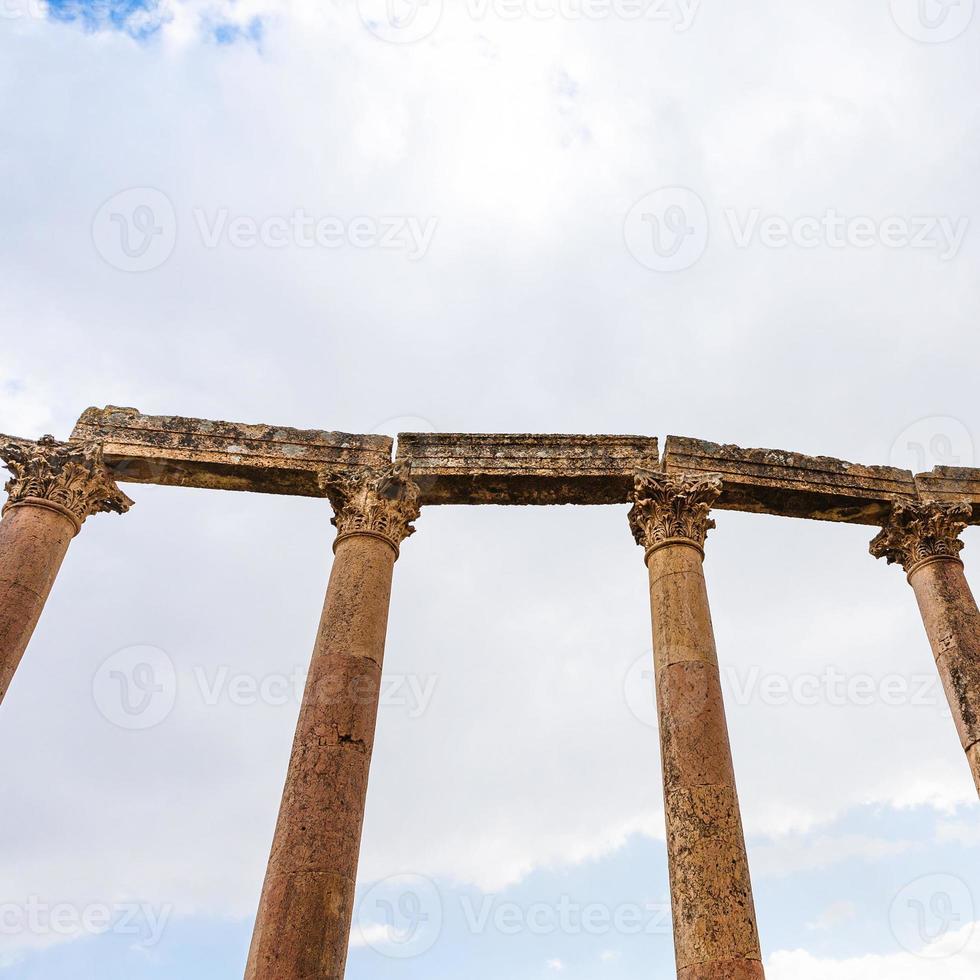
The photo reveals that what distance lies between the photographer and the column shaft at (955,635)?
16.7 m

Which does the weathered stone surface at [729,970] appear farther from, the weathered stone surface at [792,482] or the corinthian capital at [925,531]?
the corinthian capital at [925,531]

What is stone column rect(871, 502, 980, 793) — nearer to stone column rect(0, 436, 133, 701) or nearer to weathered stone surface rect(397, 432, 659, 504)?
weathered stone surface rect(397, 432, 659, 504)

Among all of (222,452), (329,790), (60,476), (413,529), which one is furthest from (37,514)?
(329,790)

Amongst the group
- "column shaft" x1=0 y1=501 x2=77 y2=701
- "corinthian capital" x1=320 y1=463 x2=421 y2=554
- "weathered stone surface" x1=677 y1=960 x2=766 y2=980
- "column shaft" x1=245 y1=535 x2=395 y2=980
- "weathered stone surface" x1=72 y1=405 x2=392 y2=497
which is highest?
"weathered stone surface" x1=72 y1=405 x2=392 y2=497

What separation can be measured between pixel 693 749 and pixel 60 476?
1506 cm

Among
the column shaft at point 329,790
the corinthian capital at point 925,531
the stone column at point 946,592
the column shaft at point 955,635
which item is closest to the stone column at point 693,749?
the corinthian capital at point 925,531

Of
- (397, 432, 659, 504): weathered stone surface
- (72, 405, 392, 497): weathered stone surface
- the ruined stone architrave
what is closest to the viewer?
the ruined stone architrave

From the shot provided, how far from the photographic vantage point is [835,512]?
67.4ft

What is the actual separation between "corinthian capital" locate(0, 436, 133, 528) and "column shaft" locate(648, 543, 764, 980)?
13.2 m

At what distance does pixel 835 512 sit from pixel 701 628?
6816 millimetres

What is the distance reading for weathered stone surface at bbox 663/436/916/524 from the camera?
19781mm

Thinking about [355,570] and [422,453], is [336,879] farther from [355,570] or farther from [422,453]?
[422,453]

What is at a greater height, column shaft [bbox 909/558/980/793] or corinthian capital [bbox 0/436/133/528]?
corinthian capital [bbox 0/436/133/528]

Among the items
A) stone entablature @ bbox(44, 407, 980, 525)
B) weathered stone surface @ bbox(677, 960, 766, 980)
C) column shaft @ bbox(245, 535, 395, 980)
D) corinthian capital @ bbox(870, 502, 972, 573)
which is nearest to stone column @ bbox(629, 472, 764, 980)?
weathered stone surface @ bbox(677, 960, 766, 980)
